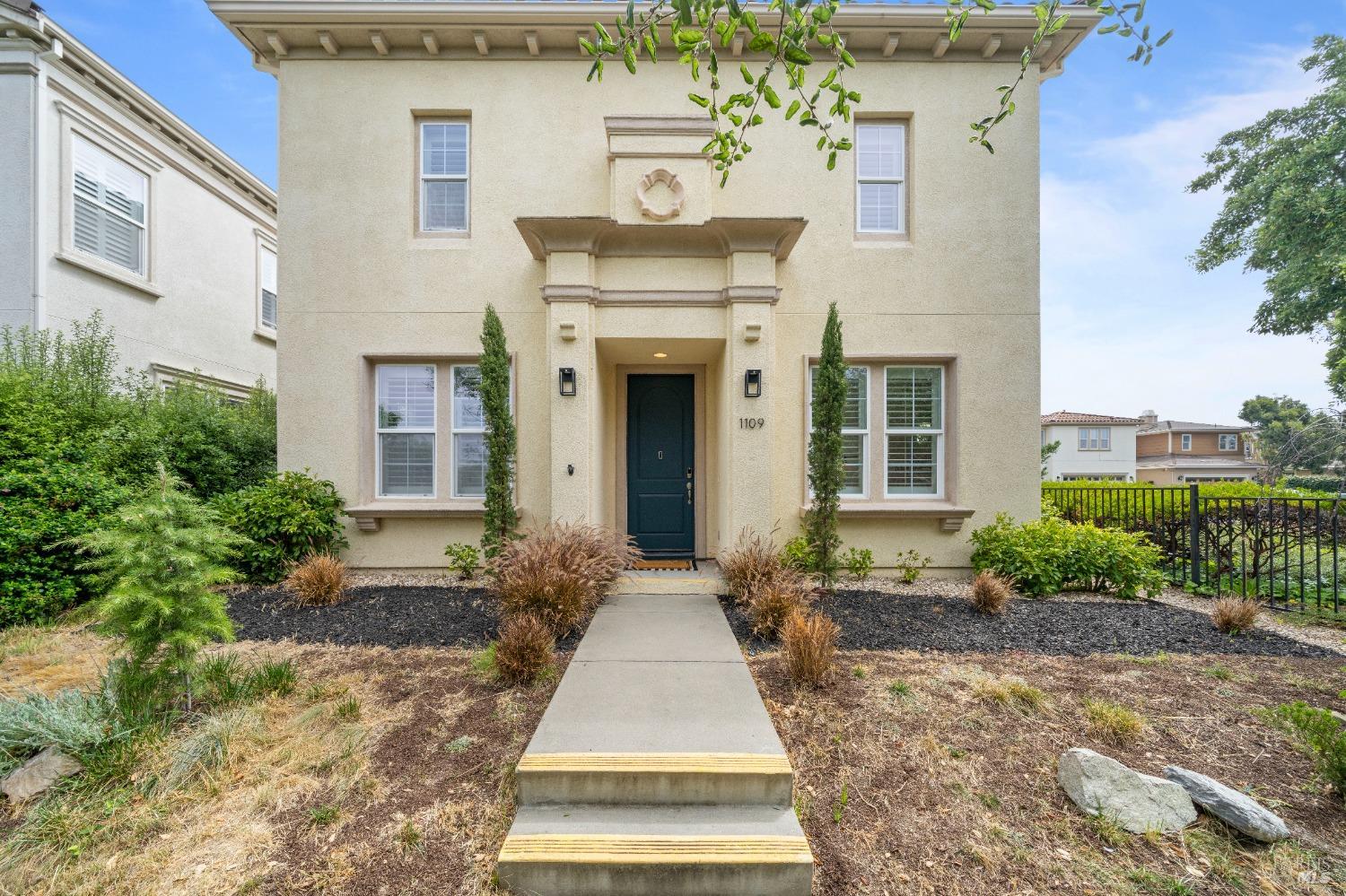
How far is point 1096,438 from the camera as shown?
102 ft

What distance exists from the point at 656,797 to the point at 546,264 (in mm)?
6053

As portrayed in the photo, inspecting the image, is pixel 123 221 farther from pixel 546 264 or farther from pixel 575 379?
pixel 575 379

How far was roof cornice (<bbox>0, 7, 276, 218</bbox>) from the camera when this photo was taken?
7744 millimetres

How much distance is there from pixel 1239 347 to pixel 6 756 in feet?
76.7

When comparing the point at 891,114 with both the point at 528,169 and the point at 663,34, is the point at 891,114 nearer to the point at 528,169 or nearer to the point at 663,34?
the point at 663,34

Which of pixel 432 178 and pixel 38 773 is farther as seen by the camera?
pixel 432 178

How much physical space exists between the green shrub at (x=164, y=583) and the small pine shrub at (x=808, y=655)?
3.84m

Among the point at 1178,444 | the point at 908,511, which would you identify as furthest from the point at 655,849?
the point at 1178,444

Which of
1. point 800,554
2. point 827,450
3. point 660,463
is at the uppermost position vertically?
point 827,450

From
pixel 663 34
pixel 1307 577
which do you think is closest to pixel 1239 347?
pixel 1307 577

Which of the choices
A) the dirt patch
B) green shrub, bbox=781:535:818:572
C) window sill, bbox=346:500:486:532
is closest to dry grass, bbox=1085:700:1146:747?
the dirt patch

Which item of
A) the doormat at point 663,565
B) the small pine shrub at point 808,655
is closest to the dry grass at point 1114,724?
the small pine shrub at point 808,655

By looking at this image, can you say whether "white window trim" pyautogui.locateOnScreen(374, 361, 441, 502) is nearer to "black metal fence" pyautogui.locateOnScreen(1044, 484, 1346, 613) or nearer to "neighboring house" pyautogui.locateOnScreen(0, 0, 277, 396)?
"neighboring house" pyautogui.locateOnScreen(0, 0, 277, 396)

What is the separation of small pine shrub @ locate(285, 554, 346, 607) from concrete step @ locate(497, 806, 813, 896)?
169 inches
